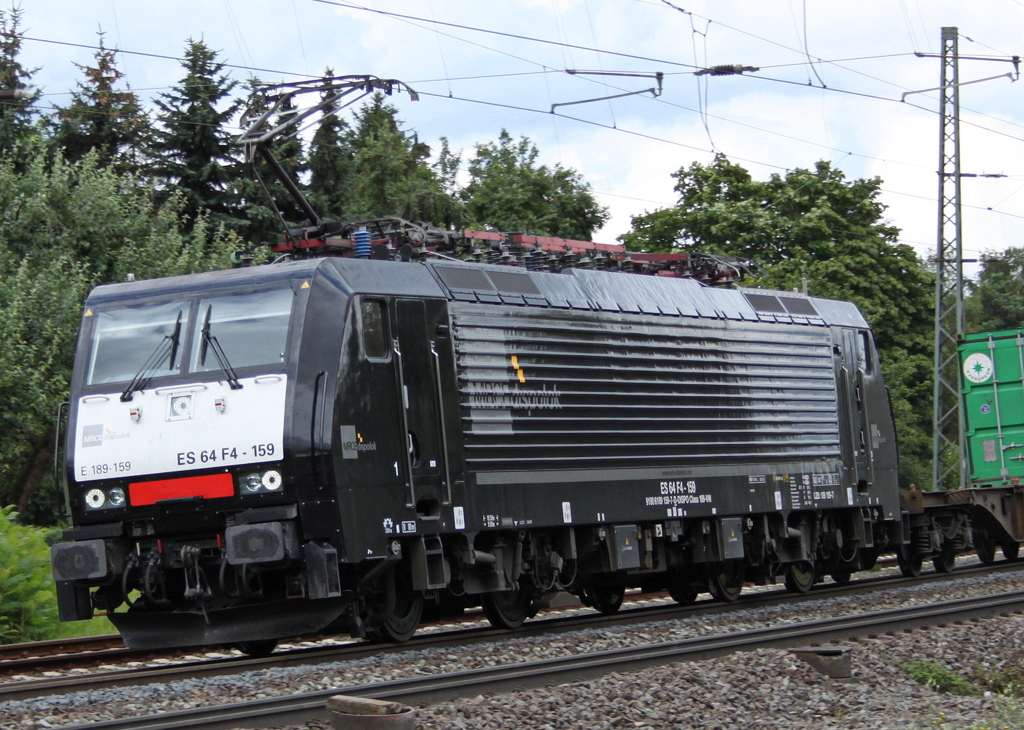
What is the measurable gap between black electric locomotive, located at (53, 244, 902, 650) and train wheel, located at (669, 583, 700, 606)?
1263 mm

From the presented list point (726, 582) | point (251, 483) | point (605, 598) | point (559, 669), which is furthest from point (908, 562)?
point (251, 483)

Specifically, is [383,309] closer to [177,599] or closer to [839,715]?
[177,599]

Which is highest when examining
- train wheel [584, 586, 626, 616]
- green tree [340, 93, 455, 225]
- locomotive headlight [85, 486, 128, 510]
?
green tree [340, 93, 455, 225]

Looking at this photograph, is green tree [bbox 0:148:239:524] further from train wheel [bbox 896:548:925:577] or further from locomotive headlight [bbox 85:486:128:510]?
train wheel [bbox 896:548:925:577]

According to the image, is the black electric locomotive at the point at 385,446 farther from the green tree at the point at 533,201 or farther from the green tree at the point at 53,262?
the green tree at the point at 533,201

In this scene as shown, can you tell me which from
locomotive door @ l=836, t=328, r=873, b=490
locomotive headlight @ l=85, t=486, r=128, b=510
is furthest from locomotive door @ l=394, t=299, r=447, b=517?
locomotive door @ l=836, t=328, r=873, b=490

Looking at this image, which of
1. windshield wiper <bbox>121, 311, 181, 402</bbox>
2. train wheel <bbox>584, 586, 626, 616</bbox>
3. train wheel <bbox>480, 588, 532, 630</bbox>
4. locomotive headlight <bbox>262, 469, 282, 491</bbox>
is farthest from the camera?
train wheel <bbox>584, 586, 626, 616</bbox>

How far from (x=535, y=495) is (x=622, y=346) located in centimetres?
218

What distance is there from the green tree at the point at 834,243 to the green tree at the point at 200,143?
1508 centimetres

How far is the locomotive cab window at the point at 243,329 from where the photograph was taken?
11.4 m

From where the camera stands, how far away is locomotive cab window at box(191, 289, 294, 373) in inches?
451

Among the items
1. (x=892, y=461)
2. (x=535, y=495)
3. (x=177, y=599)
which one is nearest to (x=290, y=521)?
(x=177, y=599)

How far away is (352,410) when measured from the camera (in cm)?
1141

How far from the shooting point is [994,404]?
22266 mm
